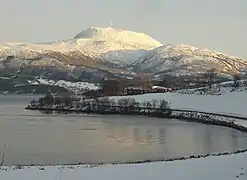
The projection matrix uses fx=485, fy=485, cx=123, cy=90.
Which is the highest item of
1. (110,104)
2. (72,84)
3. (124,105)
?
(72,84)

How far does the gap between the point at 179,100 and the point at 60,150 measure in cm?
5547

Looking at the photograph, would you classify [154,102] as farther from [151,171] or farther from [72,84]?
[72,84]

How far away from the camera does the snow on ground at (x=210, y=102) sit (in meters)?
68.3

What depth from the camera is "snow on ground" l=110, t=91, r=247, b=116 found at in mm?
68275

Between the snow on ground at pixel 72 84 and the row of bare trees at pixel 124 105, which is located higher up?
the snow on ground at pixel 72 84

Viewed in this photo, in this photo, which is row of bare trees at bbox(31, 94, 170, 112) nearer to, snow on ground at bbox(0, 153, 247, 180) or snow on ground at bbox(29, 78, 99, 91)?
snow on ground at bbox(0, 153, 247, 180)

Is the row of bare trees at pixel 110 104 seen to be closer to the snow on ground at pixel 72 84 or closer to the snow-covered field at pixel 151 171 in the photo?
the snow-covered field at pixel 151 171

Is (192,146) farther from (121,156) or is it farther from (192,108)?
(192,108)

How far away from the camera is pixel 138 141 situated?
115ft

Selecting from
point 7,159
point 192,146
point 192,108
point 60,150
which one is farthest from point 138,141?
point 192,108

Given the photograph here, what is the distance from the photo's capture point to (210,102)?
76.6 m

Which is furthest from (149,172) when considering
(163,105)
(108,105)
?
(108,105)

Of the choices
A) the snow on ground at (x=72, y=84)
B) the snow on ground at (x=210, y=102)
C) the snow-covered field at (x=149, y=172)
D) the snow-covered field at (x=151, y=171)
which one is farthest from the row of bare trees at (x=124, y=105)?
the snow on ground at (x=72, y=84)

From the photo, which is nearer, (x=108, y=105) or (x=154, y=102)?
(x=154, y=102)
